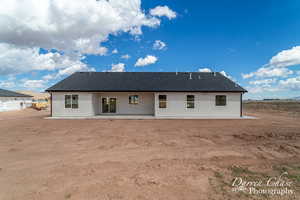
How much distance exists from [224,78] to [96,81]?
14166 mm

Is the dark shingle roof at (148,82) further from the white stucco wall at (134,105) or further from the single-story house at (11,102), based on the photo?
the single-story house at (11,102)

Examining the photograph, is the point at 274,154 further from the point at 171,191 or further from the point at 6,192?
the point at 6,192

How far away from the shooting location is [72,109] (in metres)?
14.5

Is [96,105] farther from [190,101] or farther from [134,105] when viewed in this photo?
[190,101]

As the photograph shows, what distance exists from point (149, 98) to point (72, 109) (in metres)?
7.55

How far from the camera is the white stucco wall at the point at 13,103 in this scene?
22391 millimetres

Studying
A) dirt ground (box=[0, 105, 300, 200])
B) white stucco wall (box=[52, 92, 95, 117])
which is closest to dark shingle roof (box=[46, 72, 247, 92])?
white stucco wall (box=[52, 92, 95, 117])

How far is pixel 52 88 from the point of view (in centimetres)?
1459

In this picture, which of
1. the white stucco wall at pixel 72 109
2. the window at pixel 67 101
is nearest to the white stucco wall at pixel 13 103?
the white stucco wall at pixel 72 109

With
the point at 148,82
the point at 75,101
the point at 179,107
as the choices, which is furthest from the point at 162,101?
the point at 75,101

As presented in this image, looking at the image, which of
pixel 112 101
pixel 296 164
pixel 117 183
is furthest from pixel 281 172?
pixel 112 101

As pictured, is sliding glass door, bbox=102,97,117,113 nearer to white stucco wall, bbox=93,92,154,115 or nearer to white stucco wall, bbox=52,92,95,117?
white stucco wall, bbox=93,92,154,115

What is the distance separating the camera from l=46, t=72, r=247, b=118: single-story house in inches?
573

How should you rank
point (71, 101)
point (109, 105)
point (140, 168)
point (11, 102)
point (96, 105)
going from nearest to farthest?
point (140, 168) → point (71, 101) → point (96, 105) → point (109, 105) → point (11, 102)
